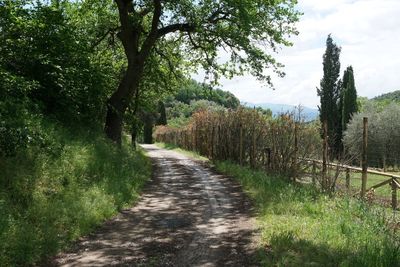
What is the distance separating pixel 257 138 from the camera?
19.3 metres

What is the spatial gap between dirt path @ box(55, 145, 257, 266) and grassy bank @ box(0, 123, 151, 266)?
1.15 feet

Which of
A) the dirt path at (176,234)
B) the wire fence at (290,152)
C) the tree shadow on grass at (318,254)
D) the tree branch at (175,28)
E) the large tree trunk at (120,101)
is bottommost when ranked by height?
the dirt path at (176,234)

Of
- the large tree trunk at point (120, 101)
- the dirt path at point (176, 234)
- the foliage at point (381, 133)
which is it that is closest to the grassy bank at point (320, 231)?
the dirt path at point (176, 234)

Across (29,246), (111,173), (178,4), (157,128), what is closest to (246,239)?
(29,246)

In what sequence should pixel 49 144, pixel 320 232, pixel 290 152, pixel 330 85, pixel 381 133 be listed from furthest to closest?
1. pixel 330 85
2. pixel 381 133
3. pixel 290 152
4. pixel 49 144
5. pixel 320 232

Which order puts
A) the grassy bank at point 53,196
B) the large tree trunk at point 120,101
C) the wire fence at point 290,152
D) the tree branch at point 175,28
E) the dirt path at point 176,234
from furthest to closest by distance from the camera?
the tree branch at point 175,28 < the large tree trunk at point 120,101 < the wire fence at point 290,152 < the dirt path at point 176,234 < the grassy bank at point 53,196

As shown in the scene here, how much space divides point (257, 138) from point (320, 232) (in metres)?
11.7

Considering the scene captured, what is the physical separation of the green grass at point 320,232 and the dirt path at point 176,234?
450 mm

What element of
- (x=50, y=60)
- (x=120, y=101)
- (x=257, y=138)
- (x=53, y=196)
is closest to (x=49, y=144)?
(x=53, y=196)

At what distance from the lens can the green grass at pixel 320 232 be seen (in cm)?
628

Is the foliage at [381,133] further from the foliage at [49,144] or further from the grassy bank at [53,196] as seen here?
the grassy bank at [53,196]

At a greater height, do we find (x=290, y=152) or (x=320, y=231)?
(x=290, y=152)

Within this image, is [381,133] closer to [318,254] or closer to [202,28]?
[202,28]

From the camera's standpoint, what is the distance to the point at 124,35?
765 inches
